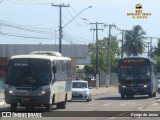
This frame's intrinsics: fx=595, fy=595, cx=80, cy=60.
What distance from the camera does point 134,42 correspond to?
135 m

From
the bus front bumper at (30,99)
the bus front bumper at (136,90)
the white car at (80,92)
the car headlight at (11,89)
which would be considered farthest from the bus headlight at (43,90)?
the bus front bumper at (136,90)

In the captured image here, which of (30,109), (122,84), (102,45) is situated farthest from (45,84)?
(102,45)

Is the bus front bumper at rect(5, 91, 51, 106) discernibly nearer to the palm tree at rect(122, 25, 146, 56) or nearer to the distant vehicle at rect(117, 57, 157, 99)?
the distant vehicle at rect(117, 57, 157, 99)

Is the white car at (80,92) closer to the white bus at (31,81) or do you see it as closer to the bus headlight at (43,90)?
the white bus at (31,81)

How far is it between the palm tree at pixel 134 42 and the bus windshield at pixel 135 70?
86.3m

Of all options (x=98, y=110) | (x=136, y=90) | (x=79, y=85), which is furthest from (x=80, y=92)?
(x=98, y=110)

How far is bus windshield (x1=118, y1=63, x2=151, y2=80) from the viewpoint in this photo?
4669cm

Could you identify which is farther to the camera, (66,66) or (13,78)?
(66,66)

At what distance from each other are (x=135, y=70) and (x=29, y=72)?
744 inches

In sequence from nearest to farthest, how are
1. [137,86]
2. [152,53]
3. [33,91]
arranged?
[33,91] < [137,86] < [152,53]

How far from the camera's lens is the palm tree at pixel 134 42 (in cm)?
13438

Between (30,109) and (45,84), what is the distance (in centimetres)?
280

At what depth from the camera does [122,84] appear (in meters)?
47.4

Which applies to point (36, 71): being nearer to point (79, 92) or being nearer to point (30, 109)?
point (30, 109)
